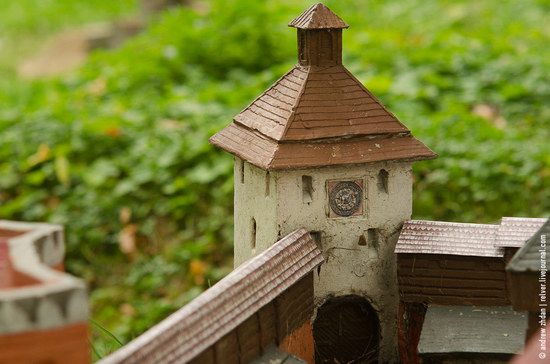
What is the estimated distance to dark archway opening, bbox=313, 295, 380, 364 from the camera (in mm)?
7703

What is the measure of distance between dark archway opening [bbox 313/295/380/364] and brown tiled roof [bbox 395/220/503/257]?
2.02 feet

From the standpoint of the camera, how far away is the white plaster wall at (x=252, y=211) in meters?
7.34

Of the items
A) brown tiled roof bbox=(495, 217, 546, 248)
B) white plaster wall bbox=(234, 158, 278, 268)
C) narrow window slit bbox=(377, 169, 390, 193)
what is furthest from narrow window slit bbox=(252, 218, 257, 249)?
brown tiled roof bbox=(495, 217, 546, 248)

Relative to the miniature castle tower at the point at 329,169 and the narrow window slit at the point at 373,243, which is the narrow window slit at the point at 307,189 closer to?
the miniature castle tower at the point at 329,169

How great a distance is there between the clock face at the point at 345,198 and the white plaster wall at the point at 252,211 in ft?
1.48

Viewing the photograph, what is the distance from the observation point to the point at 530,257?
5.86 m

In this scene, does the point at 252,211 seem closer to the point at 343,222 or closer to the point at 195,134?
the point at 343,222

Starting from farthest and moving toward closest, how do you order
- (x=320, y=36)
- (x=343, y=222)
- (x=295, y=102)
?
1. (x=320, y=36)
2. (x=343, y=222)
3. (x=295, y=102)

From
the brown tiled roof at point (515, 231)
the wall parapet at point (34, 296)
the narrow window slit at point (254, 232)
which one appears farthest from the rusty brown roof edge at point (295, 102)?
the wall parapet at point (34, 296)

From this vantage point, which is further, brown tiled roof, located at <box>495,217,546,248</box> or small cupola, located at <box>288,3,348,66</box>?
small cupola, located at <box>288,3,348,66</box>

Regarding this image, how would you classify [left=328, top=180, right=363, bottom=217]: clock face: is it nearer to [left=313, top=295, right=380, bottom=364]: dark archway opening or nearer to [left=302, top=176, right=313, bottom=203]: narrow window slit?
[left=302, top=176, right=313, bottom=203]: narrow window slit

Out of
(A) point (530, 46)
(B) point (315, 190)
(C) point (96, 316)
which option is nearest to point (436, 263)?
(B) point (315, 190)

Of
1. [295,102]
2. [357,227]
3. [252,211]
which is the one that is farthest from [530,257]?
[252,211]

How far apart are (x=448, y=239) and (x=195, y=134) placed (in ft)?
22.7
